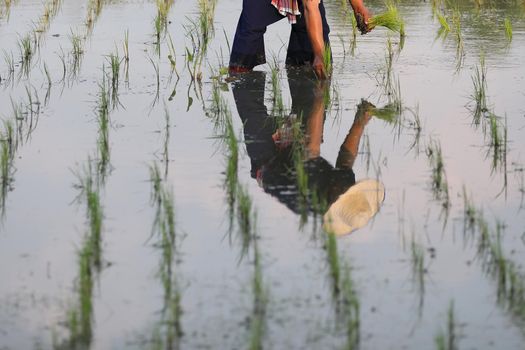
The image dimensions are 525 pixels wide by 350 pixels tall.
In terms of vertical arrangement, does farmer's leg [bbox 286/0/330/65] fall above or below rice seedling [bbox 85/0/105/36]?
below

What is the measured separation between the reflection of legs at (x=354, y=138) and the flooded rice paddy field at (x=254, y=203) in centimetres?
3

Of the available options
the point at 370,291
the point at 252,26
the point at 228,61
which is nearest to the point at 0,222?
the point at 370,291

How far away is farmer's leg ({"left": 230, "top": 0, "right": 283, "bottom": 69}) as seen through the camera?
297 inches

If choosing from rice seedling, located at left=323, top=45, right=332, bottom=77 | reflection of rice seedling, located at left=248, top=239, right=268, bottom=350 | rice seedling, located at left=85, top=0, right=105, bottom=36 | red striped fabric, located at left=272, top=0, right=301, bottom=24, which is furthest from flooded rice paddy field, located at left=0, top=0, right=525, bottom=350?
rice seedling, located at left=85, top=0, right=105, bottom=36

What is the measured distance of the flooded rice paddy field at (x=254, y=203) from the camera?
3439 mm

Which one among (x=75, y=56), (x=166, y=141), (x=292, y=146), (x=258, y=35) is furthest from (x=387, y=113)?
(x=75, y=56)

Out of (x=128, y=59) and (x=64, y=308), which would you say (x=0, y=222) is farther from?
(x=128, y=59)

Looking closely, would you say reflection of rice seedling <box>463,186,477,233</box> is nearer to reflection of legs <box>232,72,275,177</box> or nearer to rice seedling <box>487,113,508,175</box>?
rice seedling <box>487,113,508,175</box>

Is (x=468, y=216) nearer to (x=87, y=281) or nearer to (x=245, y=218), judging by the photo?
(x=245, y=218)

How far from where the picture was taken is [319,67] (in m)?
7.32

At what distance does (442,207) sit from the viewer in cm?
458

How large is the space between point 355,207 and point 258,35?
316 centimetres

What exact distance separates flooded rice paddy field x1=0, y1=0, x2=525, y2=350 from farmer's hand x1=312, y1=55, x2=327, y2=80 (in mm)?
91

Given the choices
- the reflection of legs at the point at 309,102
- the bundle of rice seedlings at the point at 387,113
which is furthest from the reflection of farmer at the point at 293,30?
the bundle of rice seedlings at the point at 387,113
